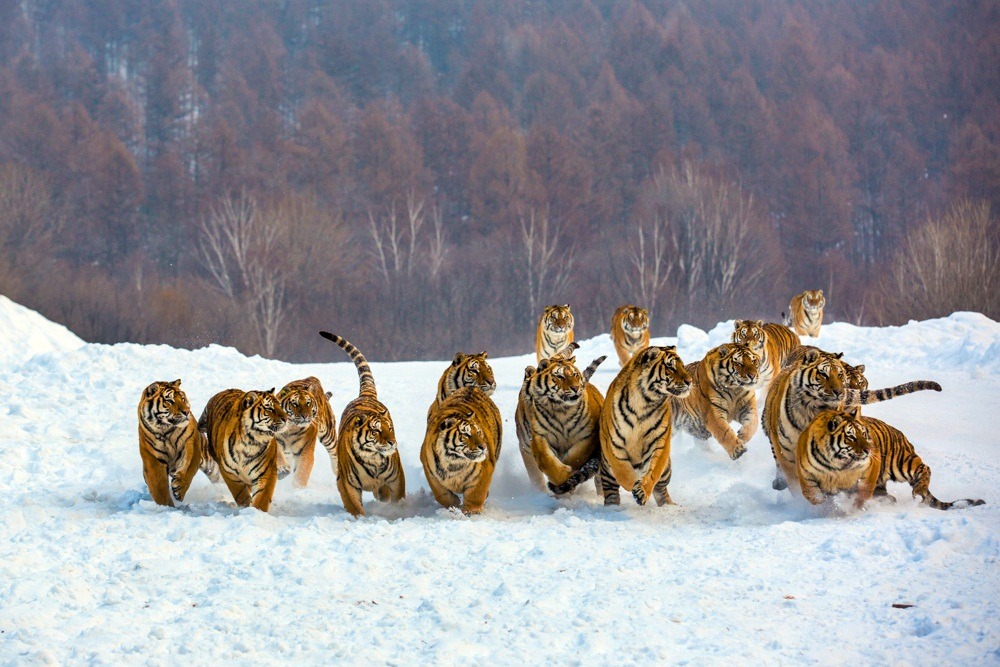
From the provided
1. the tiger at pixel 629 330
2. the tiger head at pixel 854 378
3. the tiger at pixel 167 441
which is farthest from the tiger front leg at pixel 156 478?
the tiger at pixel 629 330

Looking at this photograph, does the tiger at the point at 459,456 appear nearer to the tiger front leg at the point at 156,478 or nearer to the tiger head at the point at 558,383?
the tiger head at the point at 558,383

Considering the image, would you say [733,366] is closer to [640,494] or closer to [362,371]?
[640,494]

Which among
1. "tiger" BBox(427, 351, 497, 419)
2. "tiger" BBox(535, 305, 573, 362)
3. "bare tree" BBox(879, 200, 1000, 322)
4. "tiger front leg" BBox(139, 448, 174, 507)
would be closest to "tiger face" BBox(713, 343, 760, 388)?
"tiger" BBox(427, 351, 497, 419)

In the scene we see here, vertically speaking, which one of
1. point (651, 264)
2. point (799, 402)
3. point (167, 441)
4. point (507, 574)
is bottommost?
point (507, 574)

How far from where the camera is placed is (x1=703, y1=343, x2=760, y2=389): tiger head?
7195 mm

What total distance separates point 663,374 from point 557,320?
511 cm

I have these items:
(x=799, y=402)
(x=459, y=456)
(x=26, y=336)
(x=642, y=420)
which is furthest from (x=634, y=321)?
(x=26, y=336)

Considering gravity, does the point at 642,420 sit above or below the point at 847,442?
above

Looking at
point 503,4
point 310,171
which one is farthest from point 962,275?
point 503,4

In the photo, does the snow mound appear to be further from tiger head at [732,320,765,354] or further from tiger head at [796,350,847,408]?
tiger head at [796,350,847,408]

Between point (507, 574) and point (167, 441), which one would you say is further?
point (167, 441)

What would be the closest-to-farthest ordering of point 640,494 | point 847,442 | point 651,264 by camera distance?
point 847,442 < point 640,494 < point 651,264

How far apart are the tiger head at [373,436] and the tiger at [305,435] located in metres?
0.58

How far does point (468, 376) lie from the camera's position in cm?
728
